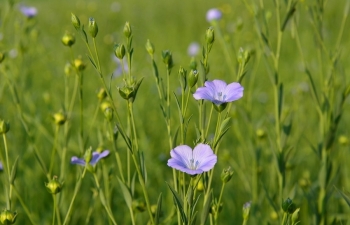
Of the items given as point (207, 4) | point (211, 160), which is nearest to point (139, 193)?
point (211, 160)

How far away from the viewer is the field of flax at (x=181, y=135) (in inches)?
32.1

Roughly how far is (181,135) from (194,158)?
0.16ft

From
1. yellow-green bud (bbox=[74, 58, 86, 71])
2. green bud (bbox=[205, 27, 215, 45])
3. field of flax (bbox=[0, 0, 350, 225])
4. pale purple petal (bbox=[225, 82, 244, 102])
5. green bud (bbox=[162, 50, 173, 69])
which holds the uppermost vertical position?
green bud (bbox=[205, 27, 215, 45])

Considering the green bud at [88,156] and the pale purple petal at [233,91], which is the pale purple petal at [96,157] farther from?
the pale purple petal at [233,91]

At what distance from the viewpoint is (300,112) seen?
2117mm

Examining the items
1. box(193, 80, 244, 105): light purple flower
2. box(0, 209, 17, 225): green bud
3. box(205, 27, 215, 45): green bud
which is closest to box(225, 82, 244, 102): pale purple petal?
box(193, 80, 244, 105): light purple flower

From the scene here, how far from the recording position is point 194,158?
76 cm

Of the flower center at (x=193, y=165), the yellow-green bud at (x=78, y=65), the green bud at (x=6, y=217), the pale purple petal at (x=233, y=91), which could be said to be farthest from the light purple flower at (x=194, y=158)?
the yellow-green bud at (x=78, y=65)

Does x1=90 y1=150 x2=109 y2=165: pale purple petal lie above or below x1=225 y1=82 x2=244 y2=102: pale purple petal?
below

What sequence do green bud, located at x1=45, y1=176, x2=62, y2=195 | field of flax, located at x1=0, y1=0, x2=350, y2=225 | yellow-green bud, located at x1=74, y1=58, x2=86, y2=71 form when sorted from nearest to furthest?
field of flax, located at x1=0, y1=0, x2=350, y2=225 < green bud, located at x1=45, y1=176, x2=62, y2=195 < yellow-green bud, located at x1=74, y1=58, x2=86, y2=71

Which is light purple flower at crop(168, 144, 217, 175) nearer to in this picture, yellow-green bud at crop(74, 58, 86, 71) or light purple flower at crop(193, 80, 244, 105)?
light purple flower at crop(193, 80, 244, 105)

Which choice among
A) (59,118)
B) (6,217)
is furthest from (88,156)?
(59,118)

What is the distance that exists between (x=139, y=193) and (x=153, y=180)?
0.13m

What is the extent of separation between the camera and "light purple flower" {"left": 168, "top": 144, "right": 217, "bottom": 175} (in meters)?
0.71
